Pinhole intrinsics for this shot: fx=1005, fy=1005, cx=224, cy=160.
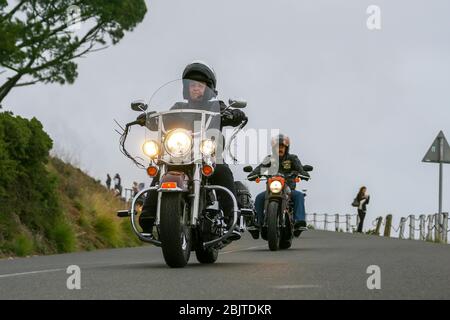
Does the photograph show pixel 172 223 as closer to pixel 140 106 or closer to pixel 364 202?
pixel 140 106

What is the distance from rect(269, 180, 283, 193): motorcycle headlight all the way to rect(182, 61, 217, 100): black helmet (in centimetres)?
518

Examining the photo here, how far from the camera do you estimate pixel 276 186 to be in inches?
575

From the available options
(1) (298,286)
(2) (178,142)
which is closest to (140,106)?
(2) (178,142)

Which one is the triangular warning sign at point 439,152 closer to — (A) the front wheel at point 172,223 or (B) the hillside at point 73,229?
(B) the hillside at point 73,229

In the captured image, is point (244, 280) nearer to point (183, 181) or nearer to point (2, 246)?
point (183, 181)

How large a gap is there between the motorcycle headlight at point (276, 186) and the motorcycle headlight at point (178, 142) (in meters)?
5.69

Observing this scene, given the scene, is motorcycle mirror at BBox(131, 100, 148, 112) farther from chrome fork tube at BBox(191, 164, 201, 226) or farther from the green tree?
the green tree

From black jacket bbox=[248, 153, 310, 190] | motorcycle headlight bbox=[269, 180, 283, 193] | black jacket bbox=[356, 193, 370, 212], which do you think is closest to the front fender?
motorcycle headlight bbox=[269, 180, 283, 193]

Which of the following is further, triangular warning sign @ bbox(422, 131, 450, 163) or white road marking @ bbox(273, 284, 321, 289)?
triangular warning sign @ bbox(422, 131, 450, 163)

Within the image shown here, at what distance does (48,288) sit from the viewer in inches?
294

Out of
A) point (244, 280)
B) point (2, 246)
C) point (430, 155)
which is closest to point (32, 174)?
point (2, 246)

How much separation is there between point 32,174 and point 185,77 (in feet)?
27.2

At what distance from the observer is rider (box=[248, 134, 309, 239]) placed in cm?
1530
